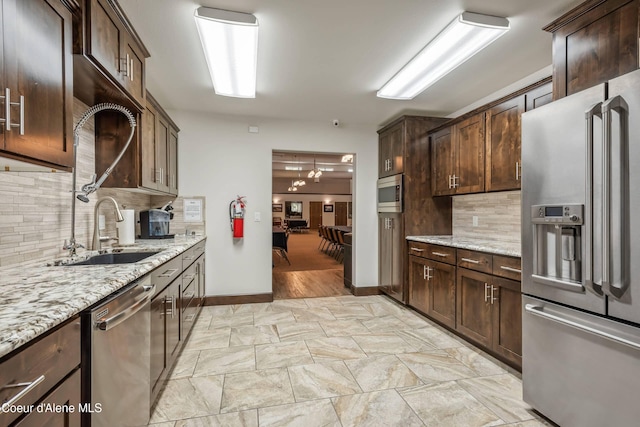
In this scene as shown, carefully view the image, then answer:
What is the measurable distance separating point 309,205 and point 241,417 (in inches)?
590

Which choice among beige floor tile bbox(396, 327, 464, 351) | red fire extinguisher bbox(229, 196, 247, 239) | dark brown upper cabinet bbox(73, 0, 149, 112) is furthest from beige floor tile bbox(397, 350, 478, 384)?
dark brown upper cabinet bbox(73, 0, 149, 112)

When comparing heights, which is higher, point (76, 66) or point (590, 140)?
point (76, 66)

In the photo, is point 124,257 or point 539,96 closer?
point 124,257

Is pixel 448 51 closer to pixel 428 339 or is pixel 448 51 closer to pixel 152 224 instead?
pixel 428 339

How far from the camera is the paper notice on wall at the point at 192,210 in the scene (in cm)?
390

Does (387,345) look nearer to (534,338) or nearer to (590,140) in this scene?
(534,338)

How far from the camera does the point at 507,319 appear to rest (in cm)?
229

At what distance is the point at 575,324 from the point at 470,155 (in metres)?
1.98

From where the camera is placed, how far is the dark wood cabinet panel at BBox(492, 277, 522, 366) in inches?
86.3

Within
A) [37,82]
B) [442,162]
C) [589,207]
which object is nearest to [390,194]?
[442,162]

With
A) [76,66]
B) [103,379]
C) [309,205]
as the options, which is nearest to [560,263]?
[103,379]

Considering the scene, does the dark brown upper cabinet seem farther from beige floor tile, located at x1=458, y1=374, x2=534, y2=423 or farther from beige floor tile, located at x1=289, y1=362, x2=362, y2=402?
beige floor tile, located at x1=458, y1=374, x2=534, y2=423

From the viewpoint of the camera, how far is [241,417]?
1771 millimetres

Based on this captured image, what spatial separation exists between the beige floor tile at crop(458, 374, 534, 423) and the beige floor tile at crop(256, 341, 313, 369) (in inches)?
47.6
